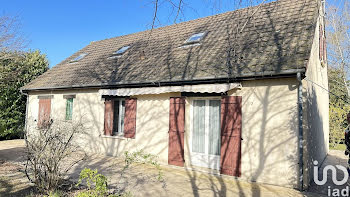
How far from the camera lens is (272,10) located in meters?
10.4

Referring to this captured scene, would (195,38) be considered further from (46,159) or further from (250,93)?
(46,159)

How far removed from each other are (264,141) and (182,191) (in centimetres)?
296

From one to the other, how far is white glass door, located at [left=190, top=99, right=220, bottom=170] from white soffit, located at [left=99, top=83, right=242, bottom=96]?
0.72 m

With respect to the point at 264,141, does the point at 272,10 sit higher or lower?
higher

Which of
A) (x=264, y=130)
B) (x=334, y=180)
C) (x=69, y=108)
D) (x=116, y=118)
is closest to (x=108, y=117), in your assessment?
(x=116, y=118)

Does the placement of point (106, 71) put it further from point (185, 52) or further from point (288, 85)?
point (288, 85)

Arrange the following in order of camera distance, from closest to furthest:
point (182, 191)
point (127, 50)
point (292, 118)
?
point (182, 191)
point (292, 118)
point (127, 50)

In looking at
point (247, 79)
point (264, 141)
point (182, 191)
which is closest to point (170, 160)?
point (182, 191)

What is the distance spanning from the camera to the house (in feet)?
22.4

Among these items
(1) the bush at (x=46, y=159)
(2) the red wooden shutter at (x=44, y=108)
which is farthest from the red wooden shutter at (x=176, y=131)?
(2) the red wooden shutter at (x=44, y=108)

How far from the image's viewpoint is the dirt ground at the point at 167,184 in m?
6.07

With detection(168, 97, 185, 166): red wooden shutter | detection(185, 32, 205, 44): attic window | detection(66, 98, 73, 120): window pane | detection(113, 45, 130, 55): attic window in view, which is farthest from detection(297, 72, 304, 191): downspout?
detection(66, 98, 73, 120): window pane

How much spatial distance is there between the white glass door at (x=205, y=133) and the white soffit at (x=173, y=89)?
2.36 ft

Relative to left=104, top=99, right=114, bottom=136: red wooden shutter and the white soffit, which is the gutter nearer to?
the white soffit
